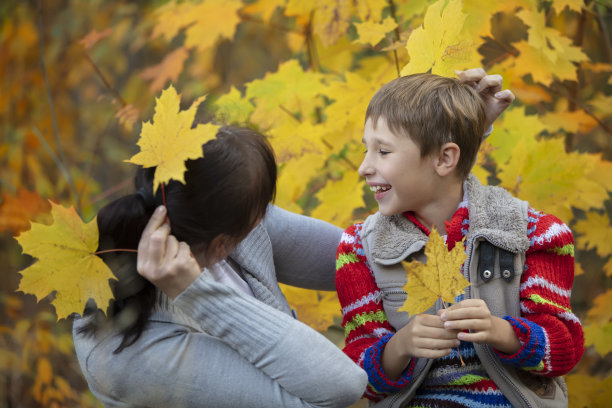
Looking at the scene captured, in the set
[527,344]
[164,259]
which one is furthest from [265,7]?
[527,344]

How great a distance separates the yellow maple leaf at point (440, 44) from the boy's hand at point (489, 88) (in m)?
0.03

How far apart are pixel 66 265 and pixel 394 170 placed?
0.69m

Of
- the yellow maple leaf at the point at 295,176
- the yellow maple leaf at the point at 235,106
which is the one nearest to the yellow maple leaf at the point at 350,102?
the yellow maple leaf at the point at 295,176

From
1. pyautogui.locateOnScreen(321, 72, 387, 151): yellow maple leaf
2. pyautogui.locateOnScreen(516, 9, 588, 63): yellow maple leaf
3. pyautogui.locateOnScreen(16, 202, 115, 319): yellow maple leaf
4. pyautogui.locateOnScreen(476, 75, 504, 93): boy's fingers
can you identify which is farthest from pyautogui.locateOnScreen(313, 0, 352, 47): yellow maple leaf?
pyautogui.locateOnScreen(16, 202, 115, 319): yellow maple leaf

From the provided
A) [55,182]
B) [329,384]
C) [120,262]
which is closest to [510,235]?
[329,384]

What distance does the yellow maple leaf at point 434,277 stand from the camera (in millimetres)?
1121

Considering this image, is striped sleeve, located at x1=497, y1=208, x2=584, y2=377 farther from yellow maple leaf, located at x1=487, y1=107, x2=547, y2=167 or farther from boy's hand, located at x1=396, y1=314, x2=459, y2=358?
yellow maple leaf, located at x1=487, y1=107, x2=547, y2=167

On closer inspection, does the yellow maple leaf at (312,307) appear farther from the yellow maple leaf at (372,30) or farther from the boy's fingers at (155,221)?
the boy's fingers at (155,221)

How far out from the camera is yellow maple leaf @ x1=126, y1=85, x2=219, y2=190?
3.39 feet

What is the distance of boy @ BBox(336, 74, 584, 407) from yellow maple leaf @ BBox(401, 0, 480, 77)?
0.06m

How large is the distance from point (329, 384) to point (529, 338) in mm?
426

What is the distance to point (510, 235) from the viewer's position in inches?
52.4

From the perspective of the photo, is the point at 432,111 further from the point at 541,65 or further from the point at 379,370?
the point at 541,65

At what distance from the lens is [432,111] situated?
135cm
